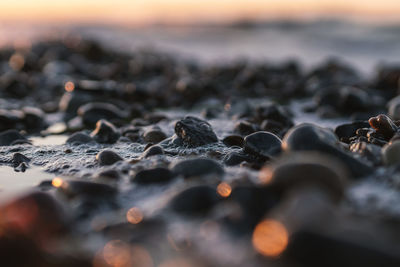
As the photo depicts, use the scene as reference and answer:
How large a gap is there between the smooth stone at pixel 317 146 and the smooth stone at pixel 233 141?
74 centimetres

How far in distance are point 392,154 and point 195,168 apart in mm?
881

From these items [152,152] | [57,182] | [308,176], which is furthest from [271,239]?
[152,152]

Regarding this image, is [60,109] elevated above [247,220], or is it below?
below

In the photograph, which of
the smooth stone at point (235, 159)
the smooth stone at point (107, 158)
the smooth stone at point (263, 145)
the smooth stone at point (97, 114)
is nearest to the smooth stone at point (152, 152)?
the smooth stone at point (107, 158)

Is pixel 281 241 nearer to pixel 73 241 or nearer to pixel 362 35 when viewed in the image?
pixel 73 241

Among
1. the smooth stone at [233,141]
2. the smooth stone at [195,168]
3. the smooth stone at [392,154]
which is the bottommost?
the smooth stone at [233,141]

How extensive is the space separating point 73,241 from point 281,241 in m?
0.68

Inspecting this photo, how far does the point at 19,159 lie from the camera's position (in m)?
2.29

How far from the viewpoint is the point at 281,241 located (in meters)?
1.04

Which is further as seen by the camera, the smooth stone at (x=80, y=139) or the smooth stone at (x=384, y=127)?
the smooth stone at (x=80, y=139)

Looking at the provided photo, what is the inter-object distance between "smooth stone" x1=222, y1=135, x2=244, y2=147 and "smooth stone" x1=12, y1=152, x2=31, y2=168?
1.23 m

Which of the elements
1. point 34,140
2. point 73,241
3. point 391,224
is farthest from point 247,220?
point 34,140

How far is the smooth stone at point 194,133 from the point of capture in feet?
7.98

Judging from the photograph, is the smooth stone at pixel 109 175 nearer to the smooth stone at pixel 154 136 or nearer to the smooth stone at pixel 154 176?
the smooth stone at pixel 154 176
